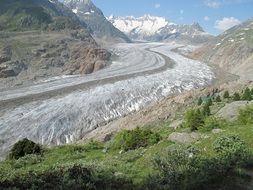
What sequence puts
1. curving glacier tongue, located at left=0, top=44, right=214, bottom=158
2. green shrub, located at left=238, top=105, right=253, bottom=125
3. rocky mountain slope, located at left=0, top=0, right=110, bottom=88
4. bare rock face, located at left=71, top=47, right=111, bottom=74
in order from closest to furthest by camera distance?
green shrub, located at left=238, top=105, right=253, bottom=125
curving glacier tongue, located at left=0, top=44, right=214, bottom=158
rocky mountain slope, located at left=0, top=0, right=110, bottom=88
bare rock face, located at left=71, top=47, right=111, bottom=74

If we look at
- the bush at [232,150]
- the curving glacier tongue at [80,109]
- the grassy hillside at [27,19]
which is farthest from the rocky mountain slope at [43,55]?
the bush at [232,150]

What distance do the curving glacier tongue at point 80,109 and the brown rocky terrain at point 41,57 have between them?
21.5 metres

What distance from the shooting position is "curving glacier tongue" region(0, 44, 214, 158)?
161 feet

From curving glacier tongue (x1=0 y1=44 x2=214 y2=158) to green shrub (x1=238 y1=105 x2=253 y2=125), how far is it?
24863 millimetres

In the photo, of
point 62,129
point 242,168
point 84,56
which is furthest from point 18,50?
point 242,168

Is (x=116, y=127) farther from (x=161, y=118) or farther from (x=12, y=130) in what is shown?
(x=12, y=130)

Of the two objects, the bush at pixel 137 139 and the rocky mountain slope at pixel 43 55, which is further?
the rocky mountain slope at pixel 43 55

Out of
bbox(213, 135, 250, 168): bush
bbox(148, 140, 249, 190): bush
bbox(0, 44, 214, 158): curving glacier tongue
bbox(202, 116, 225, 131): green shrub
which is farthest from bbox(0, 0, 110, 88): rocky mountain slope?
bbox(148, 140, 249, 190): bush

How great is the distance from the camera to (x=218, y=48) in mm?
145250

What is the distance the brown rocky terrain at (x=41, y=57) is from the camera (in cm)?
9388

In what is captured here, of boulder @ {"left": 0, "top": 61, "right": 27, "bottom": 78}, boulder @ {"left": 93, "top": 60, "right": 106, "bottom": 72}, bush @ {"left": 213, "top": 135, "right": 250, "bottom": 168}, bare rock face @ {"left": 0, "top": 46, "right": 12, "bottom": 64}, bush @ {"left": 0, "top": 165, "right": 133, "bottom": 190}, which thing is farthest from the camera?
boulder @ {"left": 93, "top": 60, "right": 106, "bottom": 72}

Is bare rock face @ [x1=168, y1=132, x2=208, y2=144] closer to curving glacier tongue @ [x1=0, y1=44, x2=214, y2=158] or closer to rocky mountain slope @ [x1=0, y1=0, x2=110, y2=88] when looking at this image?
curving glacier tongue @ [x1=0, y1=44, x2=214, y2=158]

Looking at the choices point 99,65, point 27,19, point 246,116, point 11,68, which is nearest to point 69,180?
point 246,116

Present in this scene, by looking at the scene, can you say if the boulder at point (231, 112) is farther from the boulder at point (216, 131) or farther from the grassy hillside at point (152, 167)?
the grassy hillside at point (152, 167)
